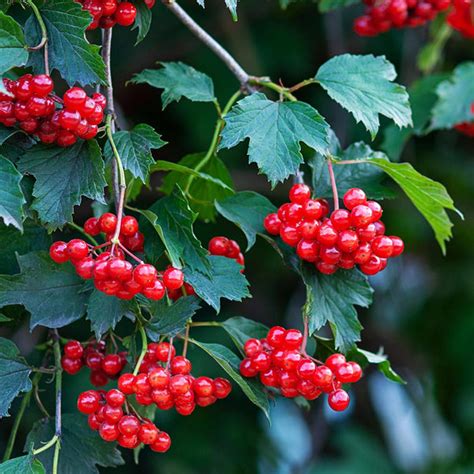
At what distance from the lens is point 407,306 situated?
2.66 metres

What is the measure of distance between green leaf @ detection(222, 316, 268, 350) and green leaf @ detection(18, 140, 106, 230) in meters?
0.25

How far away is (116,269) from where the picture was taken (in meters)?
0.76

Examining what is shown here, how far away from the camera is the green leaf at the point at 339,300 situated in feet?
3.01

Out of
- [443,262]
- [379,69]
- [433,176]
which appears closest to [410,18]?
[379,69]

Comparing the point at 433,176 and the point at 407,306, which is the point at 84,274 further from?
the point at 407,306

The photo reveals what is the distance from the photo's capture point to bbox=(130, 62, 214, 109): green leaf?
101 centimetres

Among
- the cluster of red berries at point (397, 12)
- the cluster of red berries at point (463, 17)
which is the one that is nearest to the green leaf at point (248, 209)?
the cluster of red berries at point (397, 12)

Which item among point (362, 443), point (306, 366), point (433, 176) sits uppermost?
point (306, 366)

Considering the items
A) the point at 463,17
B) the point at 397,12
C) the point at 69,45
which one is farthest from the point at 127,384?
the point at 463,17

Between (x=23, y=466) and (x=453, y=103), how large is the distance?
3.21 feet

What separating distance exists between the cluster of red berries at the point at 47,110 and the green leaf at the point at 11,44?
0.03 metres

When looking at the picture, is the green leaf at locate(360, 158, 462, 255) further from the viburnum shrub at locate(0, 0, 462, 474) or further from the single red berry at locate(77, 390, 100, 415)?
the single red berry at locate(77, 390, 100, 415)

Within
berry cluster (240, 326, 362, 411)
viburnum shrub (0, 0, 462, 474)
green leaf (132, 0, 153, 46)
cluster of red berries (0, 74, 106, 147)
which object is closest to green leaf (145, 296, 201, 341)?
viburnum shrub (0, 0, 462, 474)

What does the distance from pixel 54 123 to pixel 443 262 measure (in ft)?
6.43
